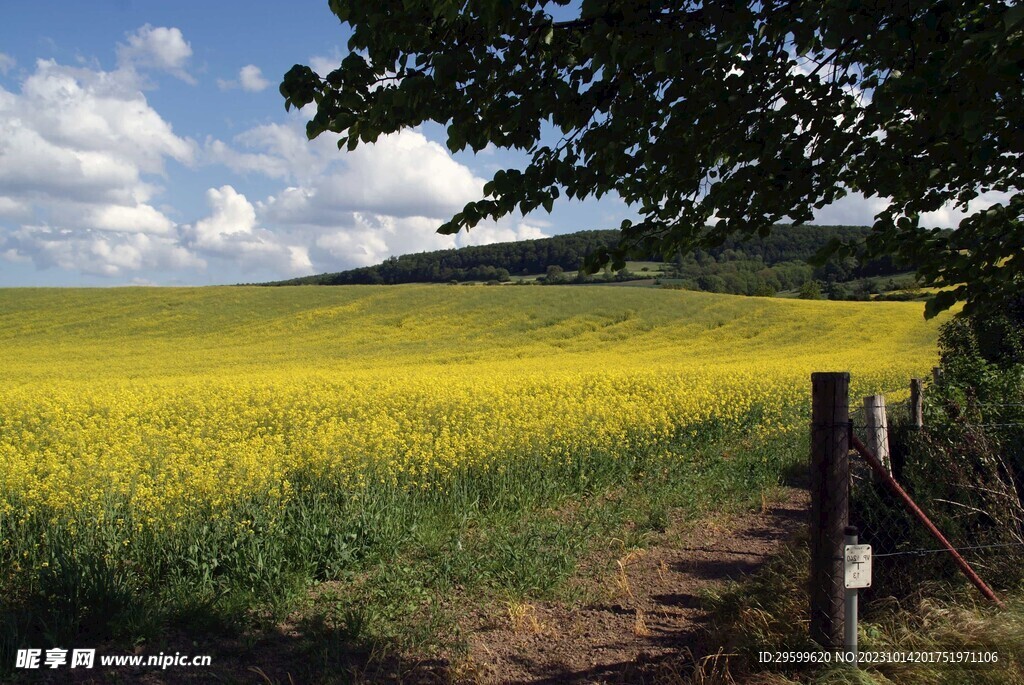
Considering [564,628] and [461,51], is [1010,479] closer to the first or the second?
[564,628]

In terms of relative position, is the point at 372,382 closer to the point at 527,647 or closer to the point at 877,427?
the point at 877,427

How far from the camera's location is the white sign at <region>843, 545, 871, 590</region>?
3.86 m

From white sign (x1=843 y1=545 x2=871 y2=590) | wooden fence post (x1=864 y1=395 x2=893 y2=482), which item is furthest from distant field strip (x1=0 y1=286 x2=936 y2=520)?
white sign (x1=843 y1=545 x2=871 y2=590)

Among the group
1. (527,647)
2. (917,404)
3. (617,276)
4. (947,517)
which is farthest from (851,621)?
(617,276)

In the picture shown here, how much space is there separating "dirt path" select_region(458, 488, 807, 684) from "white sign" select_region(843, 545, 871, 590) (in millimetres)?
1292

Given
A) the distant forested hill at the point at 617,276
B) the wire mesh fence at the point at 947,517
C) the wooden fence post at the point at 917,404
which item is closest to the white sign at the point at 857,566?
the wire mesh fence at the point at 947,517

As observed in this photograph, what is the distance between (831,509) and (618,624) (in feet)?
6.03

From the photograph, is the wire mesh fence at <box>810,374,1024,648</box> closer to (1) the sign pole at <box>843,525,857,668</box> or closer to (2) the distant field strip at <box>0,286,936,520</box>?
(1) the sign pole at <box>843,525,857,668</box>

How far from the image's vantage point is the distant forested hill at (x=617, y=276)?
6225 cm

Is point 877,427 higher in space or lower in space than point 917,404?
higher

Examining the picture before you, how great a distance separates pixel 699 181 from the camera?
4.41 metres

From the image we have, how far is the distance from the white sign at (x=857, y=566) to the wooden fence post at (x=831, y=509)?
86 millimetres

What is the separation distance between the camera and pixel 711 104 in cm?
382

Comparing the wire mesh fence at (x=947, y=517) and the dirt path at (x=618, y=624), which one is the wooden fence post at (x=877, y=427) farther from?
the dirt path at (x=618, y=624)
